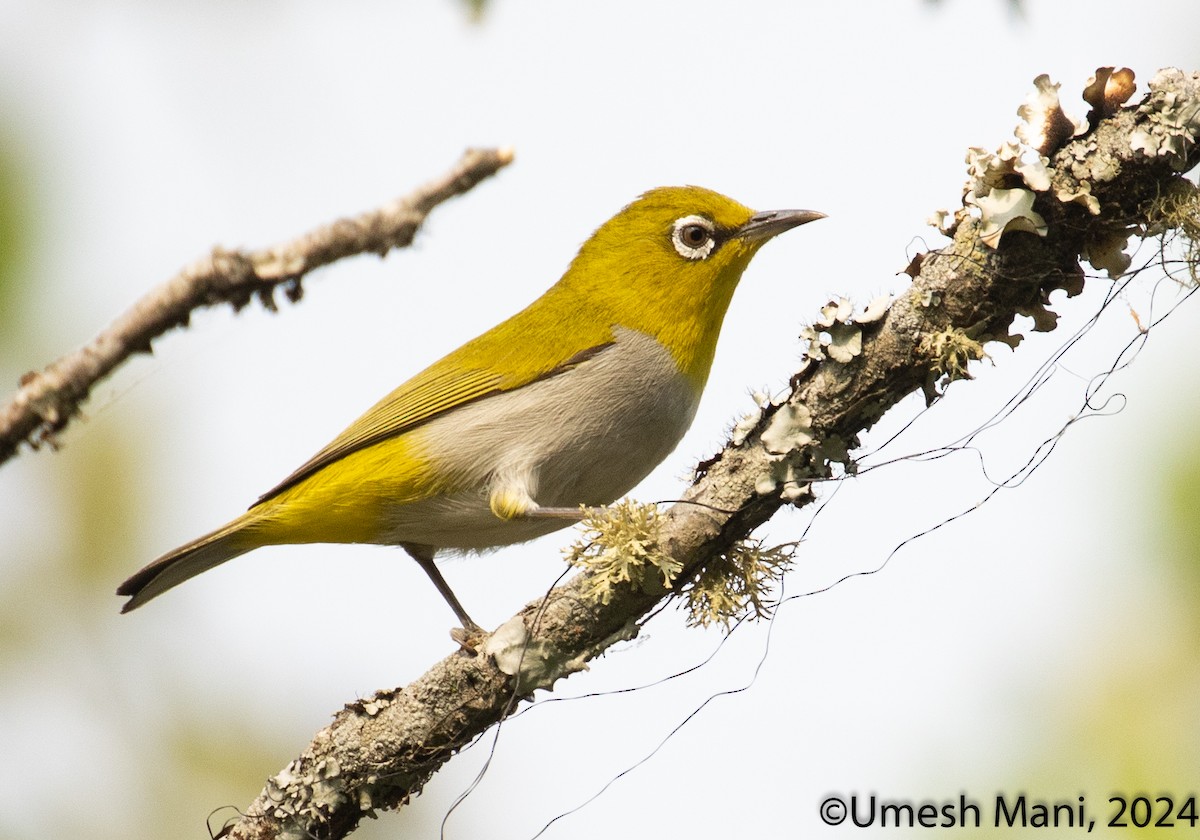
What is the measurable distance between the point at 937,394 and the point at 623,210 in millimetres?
3260

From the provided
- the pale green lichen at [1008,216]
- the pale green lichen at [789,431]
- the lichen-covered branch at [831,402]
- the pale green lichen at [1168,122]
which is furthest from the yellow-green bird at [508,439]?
the pale green lichen at [1168,122]

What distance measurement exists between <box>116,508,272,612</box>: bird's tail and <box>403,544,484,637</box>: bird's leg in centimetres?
71

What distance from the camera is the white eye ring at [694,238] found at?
6.03m

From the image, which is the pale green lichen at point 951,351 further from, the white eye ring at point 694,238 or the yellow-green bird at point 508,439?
the white eye ring at point 694,238

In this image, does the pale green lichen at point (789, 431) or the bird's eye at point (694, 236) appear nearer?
the pale green lichen at point (789, 431)

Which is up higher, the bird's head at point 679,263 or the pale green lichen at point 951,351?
the bird's head at point 679,263

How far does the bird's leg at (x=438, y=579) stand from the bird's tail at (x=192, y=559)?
0.71 metres

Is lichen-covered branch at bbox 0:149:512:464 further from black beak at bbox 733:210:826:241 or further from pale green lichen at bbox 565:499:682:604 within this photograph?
black beak at bbox 733:210:826:241

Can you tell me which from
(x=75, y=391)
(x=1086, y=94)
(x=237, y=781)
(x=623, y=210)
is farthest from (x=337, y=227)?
(x=237, y=781)

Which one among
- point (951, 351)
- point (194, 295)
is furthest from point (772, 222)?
point (194, 295)

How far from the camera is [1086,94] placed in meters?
3.40

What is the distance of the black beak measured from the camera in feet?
19.4

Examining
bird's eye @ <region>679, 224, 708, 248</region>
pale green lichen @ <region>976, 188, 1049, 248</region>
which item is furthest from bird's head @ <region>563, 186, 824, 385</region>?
pale green lichen @ <region>976, 188, 1049, 248</region>

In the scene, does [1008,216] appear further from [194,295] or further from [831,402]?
[194,295]
